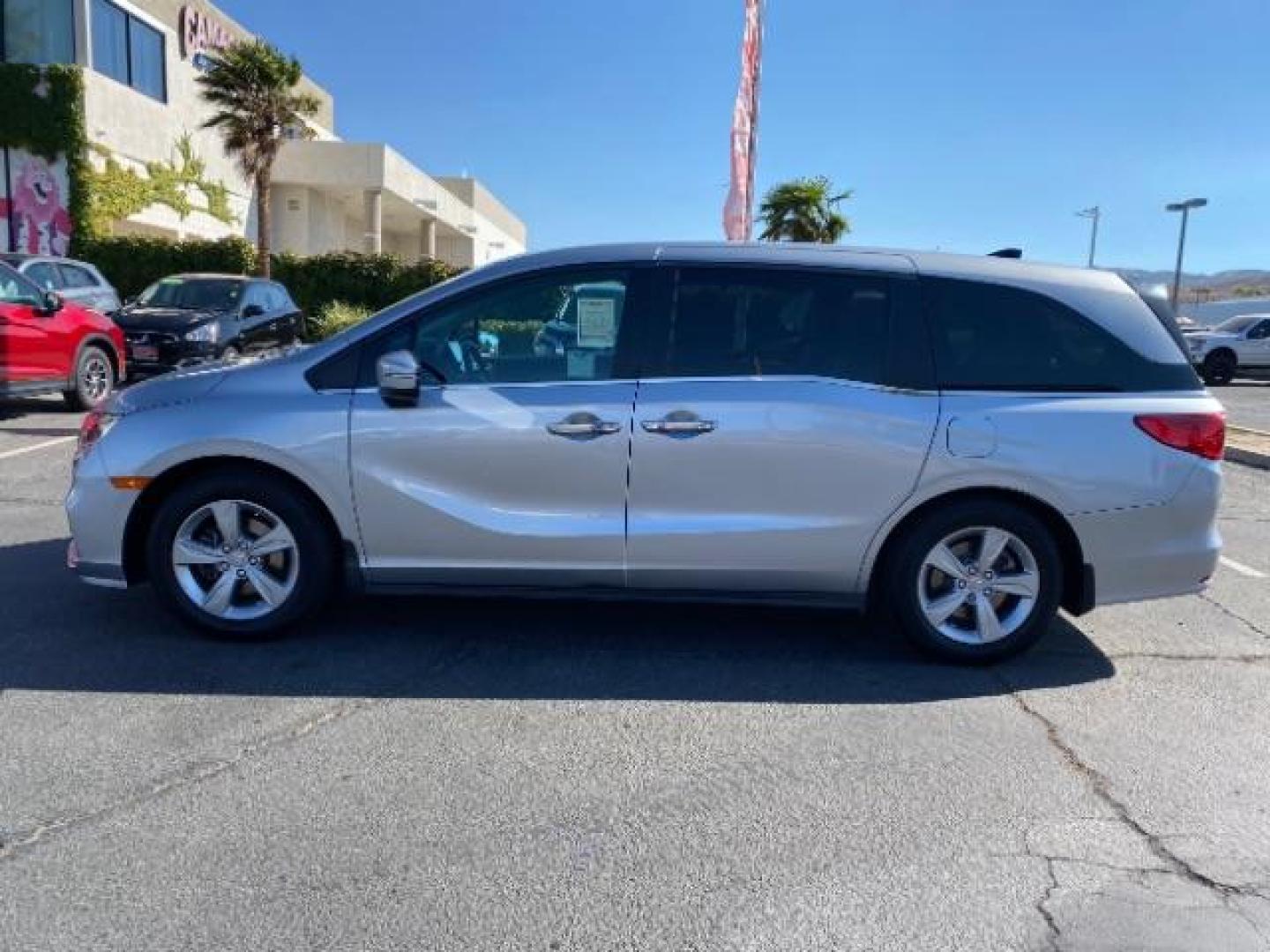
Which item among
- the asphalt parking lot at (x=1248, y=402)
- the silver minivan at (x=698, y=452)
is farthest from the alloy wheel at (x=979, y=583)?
the asphalt parking lot at (x=1248, y=402)

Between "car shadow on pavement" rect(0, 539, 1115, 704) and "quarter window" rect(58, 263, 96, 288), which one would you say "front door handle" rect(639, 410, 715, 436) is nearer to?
"car shadow on pavement" rect(0, 539, 1115, 704)

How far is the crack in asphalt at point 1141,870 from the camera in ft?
9.10

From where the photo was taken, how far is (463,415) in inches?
171

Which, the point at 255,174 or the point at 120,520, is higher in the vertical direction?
the point at 255,174

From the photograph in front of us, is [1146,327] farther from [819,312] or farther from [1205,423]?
[819,312]

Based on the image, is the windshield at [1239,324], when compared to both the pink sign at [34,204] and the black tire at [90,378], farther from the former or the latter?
the pink sign at [34,204]

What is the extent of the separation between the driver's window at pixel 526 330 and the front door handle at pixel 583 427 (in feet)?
0.85

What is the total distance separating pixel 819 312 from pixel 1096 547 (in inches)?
61.1

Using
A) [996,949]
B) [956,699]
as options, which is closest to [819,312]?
[956,699]

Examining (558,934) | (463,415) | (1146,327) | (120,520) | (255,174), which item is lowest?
(558,934)

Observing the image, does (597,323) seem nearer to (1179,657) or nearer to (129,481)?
(129,481)

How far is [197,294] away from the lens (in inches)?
589

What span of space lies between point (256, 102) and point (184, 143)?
3.22 metres

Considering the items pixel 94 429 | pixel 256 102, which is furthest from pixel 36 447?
pixel 256 102
